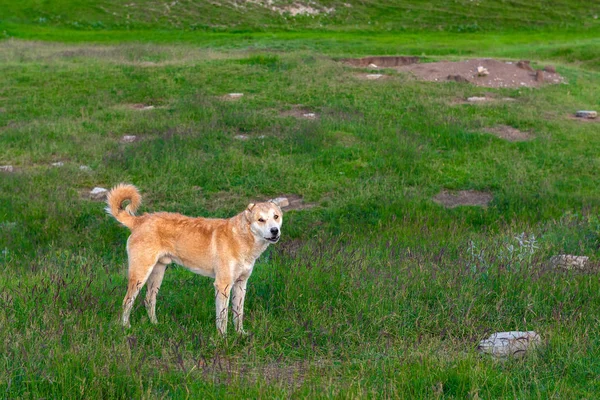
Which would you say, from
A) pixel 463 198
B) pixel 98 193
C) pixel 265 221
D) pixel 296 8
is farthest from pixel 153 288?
pixel 296 8

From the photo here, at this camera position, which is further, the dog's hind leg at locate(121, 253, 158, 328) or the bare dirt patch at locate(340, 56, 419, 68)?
the bare dirt patch at locate(340, 56, 419, 68)

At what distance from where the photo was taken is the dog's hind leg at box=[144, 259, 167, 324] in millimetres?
7124

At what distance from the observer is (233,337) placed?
6.36 meters

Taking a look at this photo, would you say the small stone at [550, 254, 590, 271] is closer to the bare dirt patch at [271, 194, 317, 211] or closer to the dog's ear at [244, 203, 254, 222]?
the dog's ear at [244, 203, 254, 222]

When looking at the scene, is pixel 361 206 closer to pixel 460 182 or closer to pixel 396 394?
pixel 460 182

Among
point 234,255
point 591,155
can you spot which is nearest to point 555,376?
point 234,255

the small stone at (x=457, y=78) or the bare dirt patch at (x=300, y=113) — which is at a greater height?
the small stone at (x=457, y=78)

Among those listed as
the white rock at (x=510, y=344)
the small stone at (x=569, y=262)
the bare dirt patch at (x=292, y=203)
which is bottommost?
the bare dirt patch at (x=292, y=203)

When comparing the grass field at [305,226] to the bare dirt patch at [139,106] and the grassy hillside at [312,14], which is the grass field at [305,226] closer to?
the bare dirt patch at [139,106]

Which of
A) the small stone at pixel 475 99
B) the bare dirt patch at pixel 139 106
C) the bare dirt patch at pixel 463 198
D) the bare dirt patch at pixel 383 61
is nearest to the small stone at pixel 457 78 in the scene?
the small stone at pixel 475 99

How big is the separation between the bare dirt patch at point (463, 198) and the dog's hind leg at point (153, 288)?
6.83 m

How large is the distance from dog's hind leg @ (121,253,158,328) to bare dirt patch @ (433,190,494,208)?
719cm

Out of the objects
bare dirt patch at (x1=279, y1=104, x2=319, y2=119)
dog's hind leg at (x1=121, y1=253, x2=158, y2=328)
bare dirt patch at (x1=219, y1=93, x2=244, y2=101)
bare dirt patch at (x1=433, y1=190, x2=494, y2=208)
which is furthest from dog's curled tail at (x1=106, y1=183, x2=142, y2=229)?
bare dirt patch at (x1=219, y1=93, x2=244, y2=101)

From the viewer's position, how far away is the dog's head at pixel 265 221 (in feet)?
22.0
